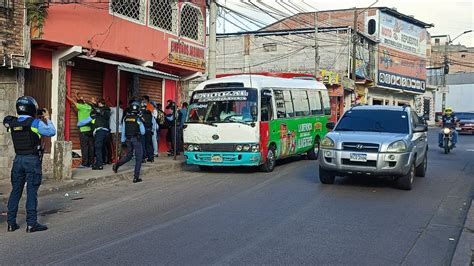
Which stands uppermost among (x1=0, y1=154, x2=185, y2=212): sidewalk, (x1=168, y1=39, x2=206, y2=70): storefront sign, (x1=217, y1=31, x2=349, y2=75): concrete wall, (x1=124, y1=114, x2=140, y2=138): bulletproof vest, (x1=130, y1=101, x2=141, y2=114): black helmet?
(x1=217, y1=31, x2=349, y2=75): concrete wall

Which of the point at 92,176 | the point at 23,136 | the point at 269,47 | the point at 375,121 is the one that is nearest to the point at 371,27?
the point at 269,47

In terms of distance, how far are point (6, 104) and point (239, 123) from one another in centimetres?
541

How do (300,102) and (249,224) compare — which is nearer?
(249,224)

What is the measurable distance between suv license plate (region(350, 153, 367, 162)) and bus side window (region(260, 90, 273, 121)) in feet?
11.9

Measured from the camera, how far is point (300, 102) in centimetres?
1656

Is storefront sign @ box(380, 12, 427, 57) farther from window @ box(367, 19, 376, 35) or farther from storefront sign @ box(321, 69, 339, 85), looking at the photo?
storefront sign @ box(321, 69, 339, 85)

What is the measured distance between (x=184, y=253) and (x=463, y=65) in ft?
293

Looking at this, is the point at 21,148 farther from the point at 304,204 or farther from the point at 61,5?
the point at 61,5

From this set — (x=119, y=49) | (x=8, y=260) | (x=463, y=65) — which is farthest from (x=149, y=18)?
(x=463, y=65)

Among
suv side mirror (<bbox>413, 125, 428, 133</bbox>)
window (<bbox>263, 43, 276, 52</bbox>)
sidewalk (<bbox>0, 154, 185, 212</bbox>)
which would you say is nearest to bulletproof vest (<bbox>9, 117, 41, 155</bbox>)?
sidewalk (<bbox>0, 154, 185, 212</bbox>)

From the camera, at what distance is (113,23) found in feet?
47.9

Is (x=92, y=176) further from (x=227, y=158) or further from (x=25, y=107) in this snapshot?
(x=25, y=107)

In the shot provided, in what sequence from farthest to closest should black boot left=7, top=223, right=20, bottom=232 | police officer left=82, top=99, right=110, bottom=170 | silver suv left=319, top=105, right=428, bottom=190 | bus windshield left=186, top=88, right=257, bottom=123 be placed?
bus windshield left=186, top=88, right=257, bottom=123
police officer left=82, top=99, right=110, bottom=170
silver suv left=319, top=105, right=428, bottom=190
black boot left=7, top=223, right=20, bottom=232

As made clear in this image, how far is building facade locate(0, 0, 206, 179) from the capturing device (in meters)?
12.5
